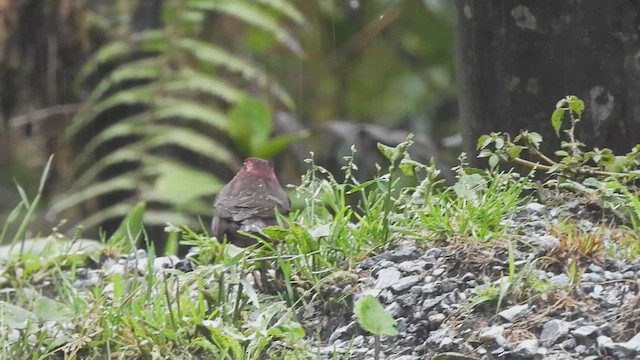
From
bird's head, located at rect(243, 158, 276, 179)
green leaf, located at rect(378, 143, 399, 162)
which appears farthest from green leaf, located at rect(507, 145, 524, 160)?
bird's head, located at rect(243, 158, 276, 179)

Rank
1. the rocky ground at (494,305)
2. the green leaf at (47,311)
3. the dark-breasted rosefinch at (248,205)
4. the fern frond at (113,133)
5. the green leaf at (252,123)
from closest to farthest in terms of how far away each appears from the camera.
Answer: the rocky ground at (494,305), the green leaf at (47,311), the dark-breasted rosefinch at (248,205), the green leaf at (252,123), the fern frond at (113,133)

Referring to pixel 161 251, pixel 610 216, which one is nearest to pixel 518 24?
pixel 610 216

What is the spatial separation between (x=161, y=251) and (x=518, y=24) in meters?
2.36

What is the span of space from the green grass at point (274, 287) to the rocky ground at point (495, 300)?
0.06ft

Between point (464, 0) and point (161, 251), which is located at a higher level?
point (464, 0)

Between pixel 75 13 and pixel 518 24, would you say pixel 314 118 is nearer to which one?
pixel 75 13

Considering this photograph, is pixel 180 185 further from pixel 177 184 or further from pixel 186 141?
pixel 186 141

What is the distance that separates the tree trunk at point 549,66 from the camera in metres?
2.96

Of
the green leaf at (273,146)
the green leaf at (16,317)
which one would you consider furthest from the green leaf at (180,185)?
the green leaf at (16,317)

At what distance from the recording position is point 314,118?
21.2ft

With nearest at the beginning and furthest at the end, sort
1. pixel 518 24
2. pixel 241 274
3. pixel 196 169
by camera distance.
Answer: pixel 241 274 < pixel 518 24 < pixel 196 169

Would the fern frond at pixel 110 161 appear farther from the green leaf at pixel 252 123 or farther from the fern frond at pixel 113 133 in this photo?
the green leaf at pixel 252 123

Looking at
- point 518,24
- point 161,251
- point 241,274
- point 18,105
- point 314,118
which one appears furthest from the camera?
point 314,118

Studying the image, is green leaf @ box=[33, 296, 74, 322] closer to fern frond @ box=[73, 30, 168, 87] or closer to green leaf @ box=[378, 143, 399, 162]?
green leaf @ box=[378, 143, 399, 162]
